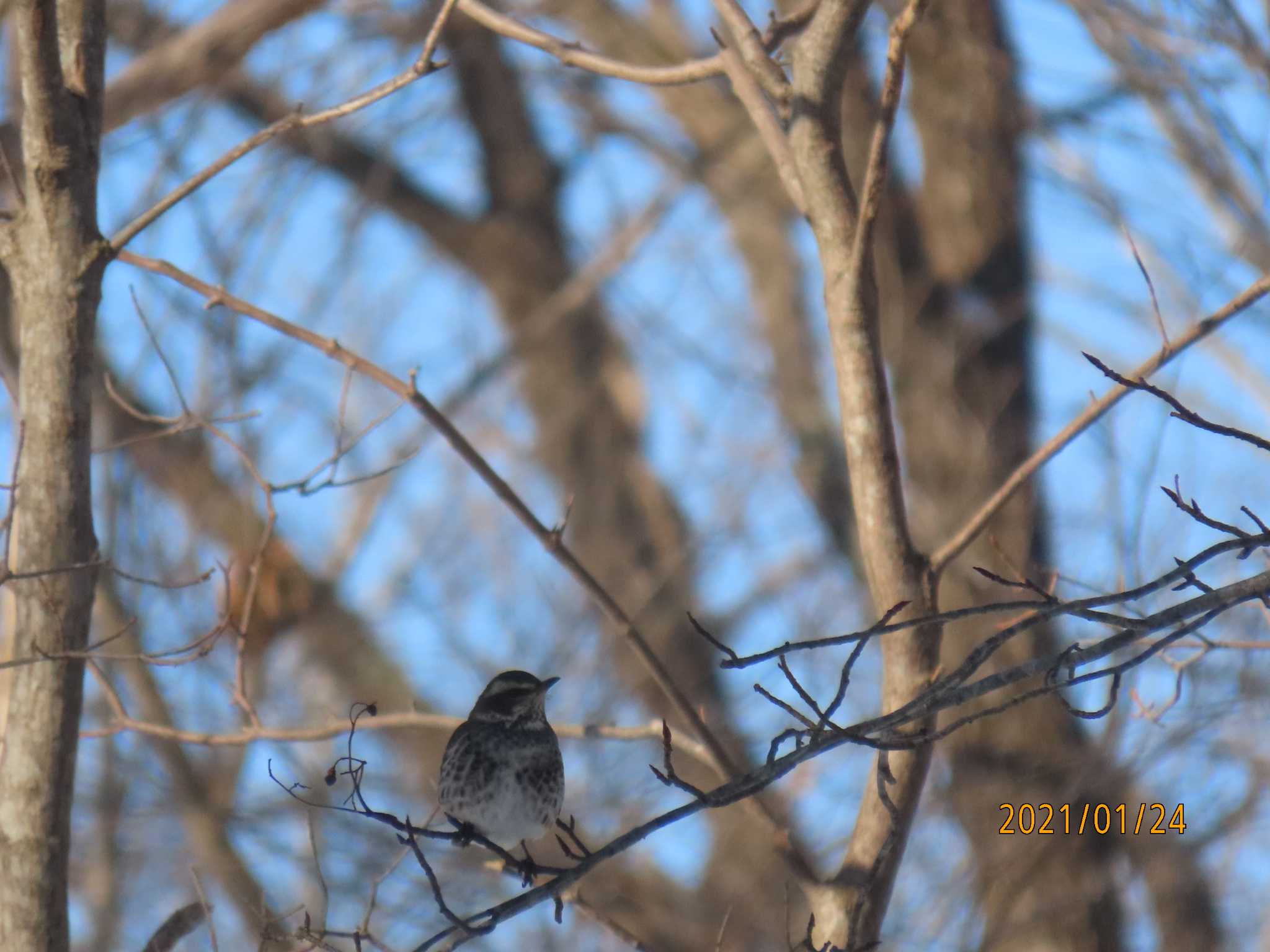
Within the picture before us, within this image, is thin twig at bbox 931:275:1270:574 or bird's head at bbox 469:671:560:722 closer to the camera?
thin twig at bbox 931:275:1270:574

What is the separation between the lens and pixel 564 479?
1145cm

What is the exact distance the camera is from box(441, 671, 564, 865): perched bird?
4023 millimetres

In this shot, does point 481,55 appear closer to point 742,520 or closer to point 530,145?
point 530,145

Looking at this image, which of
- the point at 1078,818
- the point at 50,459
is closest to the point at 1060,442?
the point at 50,459

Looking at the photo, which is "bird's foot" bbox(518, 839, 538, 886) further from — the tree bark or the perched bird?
the tree bark

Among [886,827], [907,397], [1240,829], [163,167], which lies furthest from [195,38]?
[1240,829]

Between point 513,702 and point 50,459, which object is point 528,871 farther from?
point 50,459

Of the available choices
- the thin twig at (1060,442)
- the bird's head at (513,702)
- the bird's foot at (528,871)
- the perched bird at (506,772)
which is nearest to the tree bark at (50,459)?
the bird's foot at (528,871)

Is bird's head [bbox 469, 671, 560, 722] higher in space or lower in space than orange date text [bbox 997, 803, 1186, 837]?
lower

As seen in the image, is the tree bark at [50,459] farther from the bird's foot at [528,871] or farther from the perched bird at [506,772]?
the perched bird at [506,772]

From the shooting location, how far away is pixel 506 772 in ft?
13.3

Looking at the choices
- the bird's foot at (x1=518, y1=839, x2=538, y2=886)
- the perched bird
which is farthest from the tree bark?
the perched bird

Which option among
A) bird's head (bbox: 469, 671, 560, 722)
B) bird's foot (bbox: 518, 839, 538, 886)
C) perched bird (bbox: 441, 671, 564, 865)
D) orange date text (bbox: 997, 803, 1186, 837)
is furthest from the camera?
orange date text (bbox: 997, 803, 1186, 837)

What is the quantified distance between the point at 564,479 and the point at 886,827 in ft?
27.0
